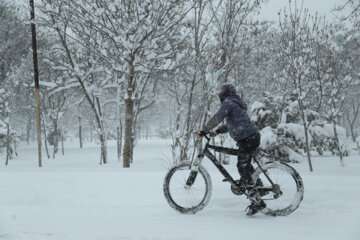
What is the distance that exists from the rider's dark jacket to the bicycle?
258 millimetres

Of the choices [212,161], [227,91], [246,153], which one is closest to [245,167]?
[246,153]

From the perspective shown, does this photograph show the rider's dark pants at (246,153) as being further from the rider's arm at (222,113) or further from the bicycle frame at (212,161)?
the rider's arm at (222,113)

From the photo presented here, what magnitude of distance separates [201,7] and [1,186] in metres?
9.79

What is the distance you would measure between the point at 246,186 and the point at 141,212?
1.48 m

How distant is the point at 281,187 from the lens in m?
4.80

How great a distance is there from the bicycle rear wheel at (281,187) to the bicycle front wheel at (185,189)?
0.73m

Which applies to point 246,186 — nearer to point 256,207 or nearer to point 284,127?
point 256,207

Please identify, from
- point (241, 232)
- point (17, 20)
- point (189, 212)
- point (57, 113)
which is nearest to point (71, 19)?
point (189, 212)

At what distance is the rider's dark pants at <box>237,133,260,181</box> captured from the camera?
4.76 metres

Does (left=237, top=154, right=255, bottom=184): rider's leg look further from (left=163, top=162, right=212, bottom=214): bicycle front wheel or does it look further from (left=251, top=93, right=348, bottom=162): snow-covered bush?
(left=251, top=93, right=348, bottom=162): snow-covered bush

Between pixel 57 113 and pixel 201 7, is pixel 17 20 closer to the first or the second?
pixel 57 113

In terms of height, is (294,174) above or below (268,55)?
below

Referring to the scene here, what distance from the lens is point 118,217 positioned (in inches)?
186

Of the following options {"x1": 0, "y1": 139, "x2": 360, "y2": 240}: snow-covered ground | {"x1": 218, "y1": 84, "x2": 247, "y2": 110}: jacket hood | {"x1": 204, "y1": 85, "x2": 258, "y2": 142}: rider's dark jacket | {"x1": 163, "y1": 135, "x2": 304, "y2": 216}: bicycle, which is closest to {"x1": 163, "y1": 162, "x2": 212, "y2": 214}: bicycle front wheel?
{"x1": 163, "y1": 135, "x2": 304, "y2": 216}: bicycle
